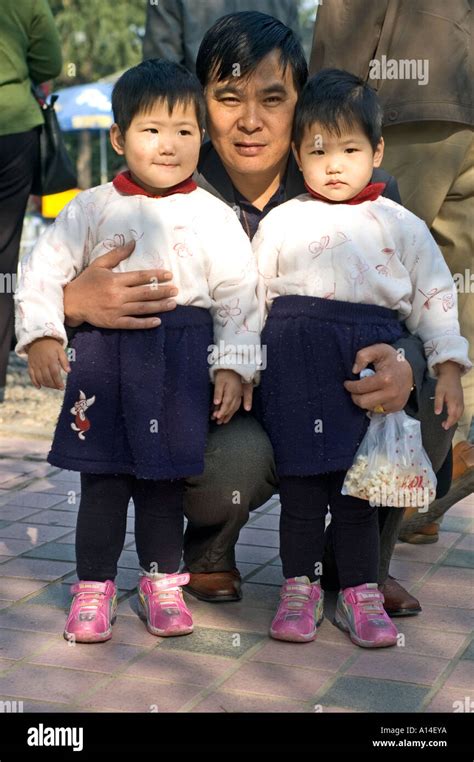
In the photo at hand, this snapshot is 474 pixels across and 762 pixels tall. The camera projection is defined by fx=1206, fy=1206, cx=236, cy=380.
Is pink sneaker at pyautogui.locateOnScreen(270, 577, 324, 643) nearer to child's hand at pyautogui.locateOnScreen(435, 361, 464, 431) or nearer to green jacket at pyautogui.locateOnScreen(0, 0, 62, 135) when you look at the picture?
child's hand at pyautogui.locateOnScreen(435, 361, 464, 431)

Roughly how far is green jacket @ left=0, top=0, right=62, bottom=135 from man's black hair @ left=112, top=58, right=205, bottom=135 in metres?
2.74

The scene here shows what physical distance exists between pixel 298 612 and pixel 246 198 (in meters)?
1.19

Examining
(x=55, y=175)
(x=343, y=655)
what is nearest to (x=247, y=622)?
(x=343, y=655)

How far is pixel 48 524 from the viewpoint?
4.11 m

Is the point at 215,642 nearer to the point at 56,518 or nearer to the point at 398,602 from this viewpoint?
the point at 398,602

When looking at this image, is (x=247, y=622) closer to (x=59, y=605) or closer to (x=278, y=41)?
(x=59, y=605)

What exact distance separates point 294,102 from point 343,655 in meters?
1.47

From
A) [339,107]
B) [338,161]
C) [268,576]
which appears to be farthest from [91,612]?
[339,107]

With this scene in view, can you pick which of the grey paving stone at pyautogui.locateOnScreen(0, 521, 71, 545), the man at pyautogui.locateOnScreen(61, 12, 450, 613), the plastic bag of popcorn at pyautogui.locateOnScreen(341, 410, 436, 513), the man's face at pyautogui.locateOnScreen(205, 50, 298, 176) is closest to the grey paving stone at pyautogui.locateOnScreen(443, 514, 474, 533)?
the man at pyautogui.locateOnScreen(61, 12, 450, 613)

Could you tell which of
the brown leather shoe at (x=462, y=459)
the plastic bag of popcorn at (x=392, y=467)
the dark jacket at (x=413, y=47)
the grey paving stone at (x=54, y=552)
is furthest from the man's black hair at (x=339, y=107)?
the grey paving stone at (x=54, y=552)

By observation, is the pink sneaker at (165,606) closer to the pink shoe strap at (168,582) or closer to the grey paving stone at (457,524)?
the pink shoe strap at (168,582)

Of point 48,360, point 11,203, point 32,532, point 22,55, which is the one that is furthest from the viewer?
point 11,203

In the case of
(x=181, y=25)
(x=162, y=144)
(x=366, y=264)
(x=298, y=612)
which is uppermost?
(x=181, y=25)

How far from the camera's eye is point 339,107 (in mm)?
3018
